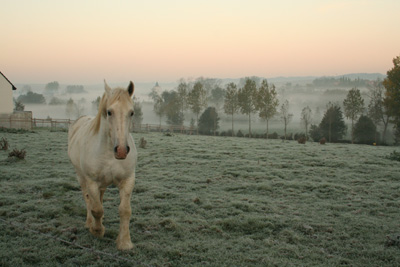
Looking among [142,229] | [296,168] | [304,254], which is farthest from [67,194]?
[296,168]

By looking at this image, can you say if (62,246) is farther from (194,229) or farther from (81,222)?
(194,229)

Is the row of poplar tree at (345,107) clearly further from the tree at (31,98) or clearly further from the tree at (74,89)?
the tree at (74,89)

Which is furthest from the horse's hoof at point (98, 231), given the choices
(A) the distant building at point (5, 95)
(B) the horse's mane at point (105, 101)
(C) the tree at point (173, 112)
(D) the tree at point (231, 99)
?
(C) the tree at point (173, 112)

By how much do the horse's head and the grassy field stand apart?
69.2 inches

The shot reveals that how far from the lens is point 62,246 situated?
476 cm

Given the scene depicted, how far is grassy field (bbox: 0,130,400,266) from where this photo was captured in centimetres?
456

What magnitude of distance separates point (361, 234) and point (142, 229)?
4.31 metres

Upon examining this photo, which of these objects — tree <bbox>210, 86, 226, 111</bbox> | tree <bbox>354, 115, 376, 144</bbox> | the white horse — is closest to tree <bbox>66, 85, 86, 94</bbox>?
tree <bbox>210, 86, 226, 111</bbox>

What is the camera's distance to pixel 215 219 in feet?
20.5

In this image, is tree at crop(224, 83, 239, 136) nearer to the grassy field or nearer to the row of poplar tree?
the row of poplar tree

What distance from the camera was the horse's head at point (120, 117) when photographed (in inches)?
154

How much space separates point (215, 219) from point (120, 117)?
338 cm

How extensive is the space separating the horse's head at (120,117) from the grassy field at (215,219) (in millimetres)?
1758

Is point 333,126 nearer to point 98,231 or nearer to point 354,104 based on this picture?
point 354,104
